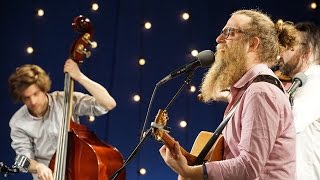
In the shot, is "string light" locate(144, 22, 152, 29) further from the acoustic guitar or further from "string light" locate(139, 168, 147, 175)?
the acoustic guitar

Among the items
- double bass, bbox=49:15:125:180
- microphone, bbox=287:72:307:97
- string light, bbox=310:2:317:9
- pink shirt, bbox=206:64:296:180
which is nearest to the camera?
pink shirt, bbox=206:64:296:180

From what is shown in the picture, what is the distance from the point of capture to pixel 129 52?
142 inches

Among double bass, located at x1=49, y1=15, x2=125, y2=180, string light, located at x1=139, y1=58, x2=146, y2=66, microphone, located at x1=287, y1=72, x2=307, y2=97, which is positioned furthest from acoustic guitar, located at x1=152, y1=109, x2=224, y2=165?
string light, located at x1=139, y1=58, x2=146, y2=66

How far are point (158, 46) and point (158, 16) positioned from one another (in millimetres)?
211

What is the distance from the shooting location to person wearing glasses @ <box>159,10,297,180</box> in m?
1.55

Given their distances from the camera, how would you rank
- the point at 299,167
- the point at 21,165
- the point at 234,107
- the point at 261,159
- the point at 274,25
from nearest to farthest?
Answer: the point at 261,159 → the point at 234,107 → the point at 274,25 → the point at 299,167 → the point at 21,165

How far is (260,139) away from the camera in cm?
154

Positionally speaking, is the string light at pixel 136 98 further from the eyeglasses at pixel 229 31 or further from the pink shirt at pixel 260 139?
the pink shirt at pixel 260 139

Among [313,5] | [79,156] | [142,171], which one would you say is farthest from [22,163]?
[313,5]

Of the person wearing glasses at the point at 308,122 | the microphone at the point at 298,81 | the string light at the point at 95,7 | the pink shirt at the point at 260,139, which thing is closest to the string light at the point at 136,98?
the string light at the point at 95,7

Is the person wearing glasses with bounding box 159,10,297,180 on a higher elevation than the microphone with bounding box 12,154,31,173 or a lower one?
higher

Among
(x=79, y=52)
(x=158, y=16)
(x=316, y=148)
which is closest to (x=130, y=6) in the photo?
(x=158, y=16)

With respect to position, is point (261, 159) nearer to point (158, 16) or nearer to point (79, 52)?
point (79, 52)

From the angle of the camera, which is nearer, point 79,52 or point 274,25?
point 274,25
